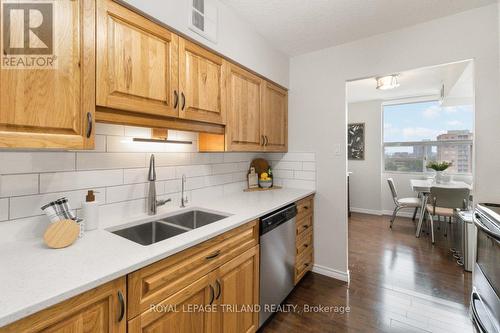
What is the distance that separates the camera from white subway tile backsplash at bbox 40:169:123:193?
1188mm

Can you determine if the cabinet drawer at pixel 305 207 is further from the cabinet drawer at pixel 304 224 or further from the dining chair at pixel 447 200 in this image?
the dining chair at pixel 447 200

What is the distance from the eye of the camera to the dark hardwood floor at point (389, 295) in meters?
1.77

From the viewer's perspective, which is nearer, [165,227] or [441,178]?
[165,227]

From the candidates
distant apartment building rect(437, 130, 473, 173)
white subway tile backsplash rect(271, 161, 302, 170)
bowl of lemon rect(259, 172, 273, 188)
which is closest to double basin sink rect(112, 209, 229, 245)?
bowl of lemon rect(259, 172, 273, 188)

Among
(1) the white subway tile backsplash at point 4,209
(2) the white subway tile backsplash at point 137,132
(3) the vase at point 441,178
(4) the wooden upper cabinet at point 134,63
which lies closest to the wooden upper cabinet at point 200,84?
(4) the wooden upper cabinet at point 134,63

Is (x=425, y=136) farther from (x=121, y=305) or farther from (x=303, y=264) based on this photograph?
(x=121, y=305)

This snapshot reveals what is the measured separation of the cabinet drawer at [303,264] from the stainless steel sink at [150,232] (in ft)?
4.13

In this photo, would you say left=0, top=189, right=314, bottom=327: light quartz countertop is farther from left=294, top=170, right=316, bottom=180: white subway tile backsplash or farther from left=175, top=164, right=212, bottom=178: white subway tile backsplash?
left=294, top=170, right=316, bottom=180: white subway tile backsplash

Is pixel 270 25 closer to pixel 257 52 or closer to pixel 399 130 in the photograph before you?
pixel 257 52

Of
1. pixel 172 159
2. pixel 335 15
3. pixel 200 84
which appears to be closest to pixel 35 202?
pixel 172 159

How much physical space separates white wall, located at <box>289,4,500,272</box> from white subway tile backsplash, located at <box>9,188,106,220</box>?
6.88 feet

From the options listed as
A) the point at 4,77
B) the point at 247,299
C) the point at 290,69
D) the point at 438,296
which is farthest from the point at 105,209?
the point at 438,296

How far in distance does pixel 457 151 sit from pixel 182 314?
5452 millimetres

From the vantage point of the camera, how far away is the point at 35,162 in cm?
115
